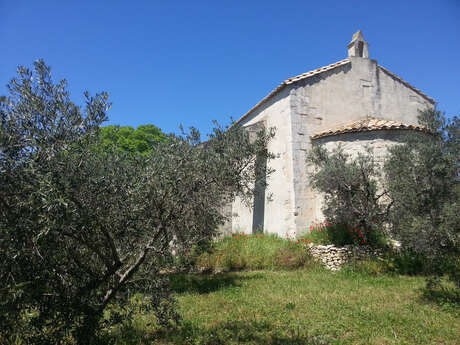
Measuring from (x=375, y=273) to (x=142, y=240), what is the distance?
7.51 metres

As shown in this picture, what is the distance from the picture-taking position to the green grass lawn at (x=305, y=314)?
4578 mm

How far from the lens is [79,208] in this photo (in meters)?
2.95

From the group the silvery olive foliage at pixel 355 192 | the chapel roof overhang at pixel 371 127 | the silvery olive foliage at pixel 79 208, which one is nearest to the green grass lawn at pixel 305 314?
the silvery olive foliage at pixel 79 208

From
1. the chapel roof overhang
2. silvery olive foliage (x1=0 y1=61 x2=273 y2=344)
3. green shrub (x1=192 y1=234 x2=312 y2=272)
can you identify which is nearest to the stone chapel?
the chapel roof overhang

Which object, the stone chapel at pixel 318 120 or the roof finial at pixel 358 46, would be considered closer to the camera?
the stone chapel at pixel 318 120

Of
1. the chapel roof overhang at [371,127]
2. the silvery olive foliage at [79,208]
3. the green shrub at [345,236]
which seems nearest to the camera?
the silvery olive foliage at [79,208]

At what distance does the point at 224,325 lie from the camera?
203 inches

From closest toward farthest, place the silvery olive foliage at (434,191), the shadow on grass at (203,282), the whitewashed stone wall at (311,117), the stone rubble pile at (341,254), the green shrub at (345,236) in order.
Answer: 1. the silvery olive foliage at (434,191)
2. the shadow on grass at (203,282)
3. the stone rubble pile at (341,254)
4. the green shrub at (345,236)
5. the whitewashed stone wall at (311,117)

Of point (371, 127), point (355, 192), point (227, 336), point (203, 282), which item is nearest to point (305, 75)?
point (371, 127)

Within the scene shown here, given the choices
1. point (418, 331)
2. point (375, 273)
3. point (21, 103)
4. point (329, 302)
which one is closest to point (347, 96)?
point (375, 273)

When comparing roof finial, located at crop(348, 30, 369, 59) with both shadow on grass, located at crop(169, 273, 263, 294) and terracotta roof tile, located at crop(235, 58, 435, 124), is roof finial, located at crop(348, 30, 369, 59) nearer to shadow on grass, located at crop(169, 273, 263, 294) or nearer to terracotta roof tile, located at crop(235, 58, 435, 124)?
terracotta roof tile, located at crop(235, 58, 435, 124)

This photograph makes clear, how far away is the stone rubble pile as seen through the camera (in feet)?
31.7

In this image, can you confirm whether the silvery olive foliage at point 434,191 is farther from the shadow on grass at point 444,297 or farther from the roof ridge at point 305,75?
the roof ridge at point 305,75

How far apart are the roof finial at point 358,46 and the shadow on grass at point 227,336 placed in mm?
13038
